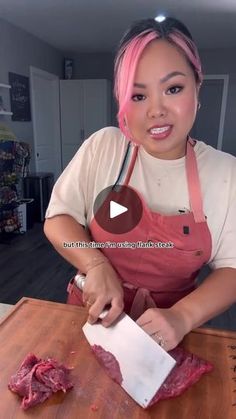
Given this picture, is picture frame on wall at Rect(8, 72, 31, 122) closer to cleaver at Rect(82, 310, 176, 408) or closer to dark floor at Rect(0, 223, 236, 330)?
dark floor at Rect(0, 223, 236, 330)

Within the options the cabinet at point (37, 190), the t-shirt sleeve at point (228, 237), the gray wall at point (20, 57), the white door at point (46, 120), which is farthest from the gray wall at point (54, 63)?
the t-shirt sleeve at point (228, 237)

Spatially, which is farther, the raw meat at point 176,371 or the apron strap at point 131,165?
the apron strap at point 131,165

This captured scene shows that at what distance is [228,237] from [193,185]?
0.13 m

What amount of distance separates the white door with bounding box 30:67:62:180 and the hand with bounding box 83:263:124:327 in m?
3.69

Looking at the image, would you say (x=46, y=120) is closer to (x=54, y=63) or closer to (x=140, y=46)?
(x=54, y=63)

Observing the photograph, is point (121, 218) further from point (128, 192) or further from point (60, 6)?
point (60, 6)

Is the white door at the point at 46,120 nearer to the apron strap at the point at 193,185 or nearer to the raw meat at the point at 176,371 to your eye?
the apron strap at the point at 193,185

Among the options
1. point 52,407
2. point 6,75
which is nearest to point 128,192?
point 52,407

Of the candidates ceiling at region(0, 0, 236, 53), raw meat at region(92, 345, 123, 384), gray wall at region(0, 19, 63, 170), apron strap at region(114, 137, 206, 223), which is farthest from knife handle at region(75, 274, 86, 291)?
gray wall at region(0, 19, 63, 170)

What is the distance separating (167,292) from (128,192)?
25 cm


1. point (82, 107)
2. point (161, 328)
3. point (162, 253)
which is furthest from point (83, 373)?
point (82, 107)

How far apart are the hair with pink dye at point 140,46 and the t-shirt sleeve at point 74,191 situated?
0.55 feet

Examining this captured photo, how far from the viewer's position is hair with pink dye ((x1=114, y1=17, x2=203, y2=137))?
0.59m

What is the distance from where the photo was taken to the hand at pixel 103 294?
0.59 meters
